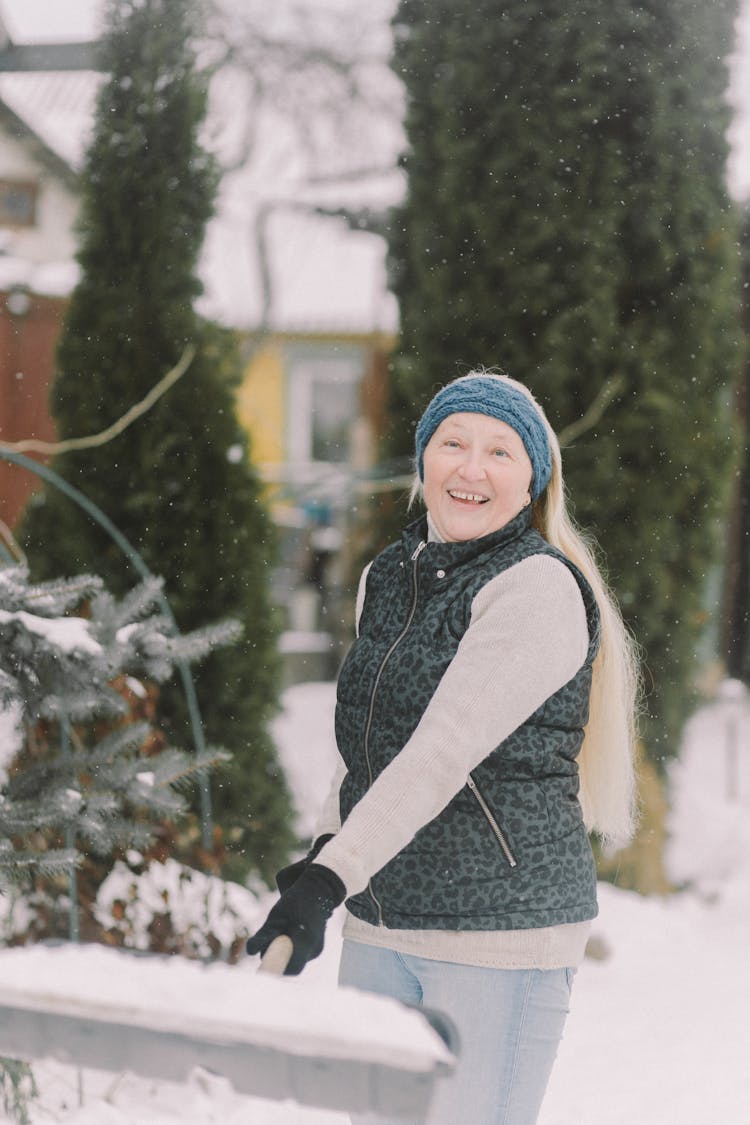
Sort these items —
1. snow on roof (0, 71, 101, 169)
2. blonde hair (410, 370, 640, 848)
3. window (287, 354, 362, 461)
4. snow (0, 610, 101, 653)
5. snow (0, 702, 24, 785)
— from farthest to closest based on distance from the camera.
→ 1. window (287, 354, 362, 461)
2. snow on roof (0, 71, 101, 169)
3. snow (0, 702, 24, 785)
4. snow (0, 610, 101, 653)
5. blonde hair (410, 370, 640, 848)

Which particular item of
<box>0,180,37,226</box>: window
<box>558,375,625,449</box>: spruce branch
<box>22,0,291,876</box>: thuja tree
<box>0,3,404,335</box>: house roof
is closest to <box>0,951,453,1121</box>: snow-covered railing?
<box>22,0,291,876</box>: thuja tree

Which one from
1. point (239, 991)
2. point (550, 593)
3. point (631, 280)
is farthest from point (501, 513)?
point (631, 280)

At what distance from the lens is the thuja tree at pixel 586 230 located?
→ 429 cm

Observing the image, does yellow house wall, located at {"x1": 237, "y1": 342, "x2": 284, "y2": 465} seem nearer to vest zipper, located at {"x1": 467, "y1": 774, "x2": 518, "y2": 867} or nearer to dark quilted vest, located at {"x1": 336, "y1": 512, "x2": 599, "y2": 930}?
dark quilted vest, located at {"x1": 336, "y1": 512, "x2": 599, "y2": 930}

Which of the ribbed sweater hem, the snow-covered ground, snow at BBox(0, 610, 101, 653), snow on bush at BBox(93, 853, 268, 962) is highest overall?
snow at BBox(0, 610, 101, 653)

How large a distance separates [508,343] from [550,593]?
2961 millimetres

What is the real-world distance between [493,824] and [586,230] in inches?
130

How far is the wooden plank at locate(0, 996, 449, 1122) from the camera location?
104 cm

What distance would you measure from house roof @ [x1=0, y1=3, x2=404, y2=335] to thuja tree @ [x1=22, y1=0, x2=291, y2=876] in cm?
36

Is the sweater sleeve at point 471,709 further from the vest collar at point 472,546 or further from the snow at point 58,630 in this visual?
the snow at point 58,630

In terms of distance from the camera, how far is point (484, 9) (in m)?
4.30

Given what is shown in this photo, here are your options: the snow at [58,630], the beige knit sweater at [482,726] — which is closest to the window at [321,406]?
the snow at [58,630]

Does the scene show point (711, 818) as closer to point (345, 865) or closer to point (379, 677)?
point (379, 677)

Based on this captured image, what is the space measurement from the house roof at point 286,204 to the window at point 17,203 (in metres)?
0.14
